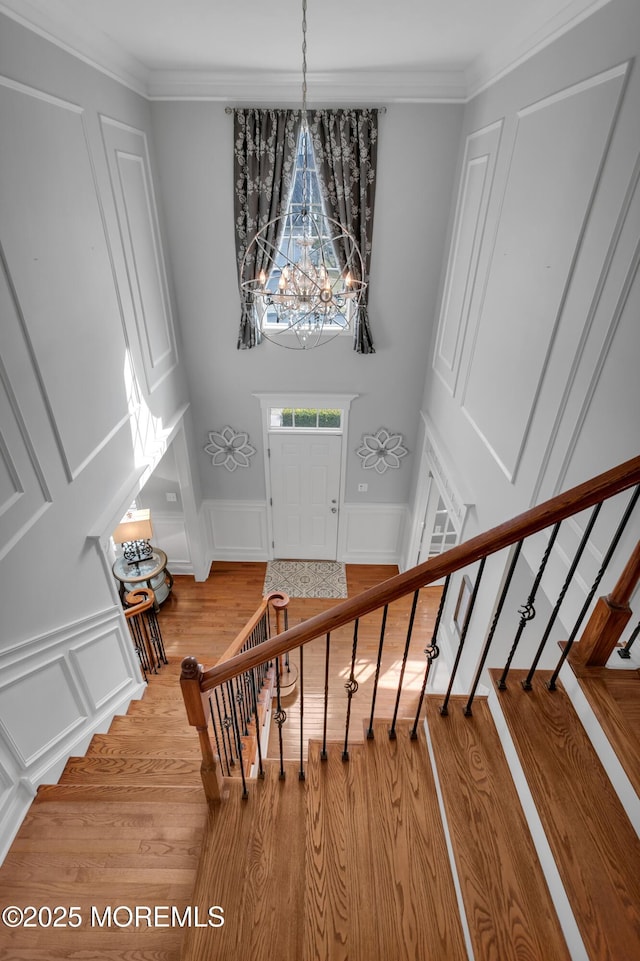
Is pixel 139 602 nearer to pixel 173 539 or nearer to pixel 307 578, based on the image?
pixel 173 539

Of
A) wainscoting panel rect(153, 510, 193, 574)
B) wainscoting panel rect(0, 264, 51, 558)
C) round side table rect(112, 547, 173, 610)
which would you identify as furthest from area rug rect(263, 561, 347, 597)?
wainscoting panel rect(0, 264, 51, 558)

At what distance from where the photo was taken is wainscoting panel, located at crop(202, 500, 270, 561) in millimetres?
6027

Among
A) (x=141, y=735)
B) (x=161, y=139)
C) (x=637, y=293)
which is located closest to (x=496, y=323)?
(x=637, y=293)

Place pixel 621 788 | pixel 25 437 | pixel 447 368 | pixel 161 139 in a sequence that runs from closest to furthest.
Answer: pixel 621 788 → pixel 25 437 → pixel 161 139 → pixel 447 368

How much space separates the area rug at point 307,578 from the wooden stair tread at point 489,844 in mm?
3976

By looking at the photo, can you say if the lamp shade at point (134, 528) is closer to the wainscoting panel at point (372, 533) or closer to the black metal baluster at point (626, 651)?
the wainscoting panel at point (372, 533)

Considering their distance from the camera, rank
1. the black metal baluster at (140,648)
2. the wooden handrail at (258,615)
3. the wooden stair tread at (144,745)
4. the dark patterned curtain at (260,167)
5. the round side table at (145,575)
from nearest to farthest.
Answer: the wooden stair tread at (144,745) → the wooden handrail at (258,615) → the dark patterned curtain at (260,167) → the black metal baluster at (140,648) → the round side table at (145,575)

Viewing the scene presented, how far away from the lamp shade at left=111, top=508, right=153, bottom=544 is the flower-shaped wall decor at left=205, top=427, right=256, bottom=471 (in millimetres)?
1048

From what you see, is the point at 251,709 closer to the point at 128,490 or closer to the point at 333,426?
the point at 128,490

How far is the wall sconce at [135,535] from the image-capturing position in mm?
5035

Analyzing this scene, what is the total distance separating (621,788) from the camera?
1.53 meters

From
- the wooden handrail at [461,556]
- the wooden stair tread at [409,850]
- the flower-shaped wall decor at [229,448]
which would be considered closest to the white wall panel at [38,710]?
the wooden handrail at [461,556]

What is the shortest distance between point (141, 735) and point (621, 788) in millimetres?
2979

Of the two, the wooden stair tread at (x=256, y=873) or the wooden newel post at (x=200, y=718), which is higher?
the wooden newel post at (x=200, y=718)
